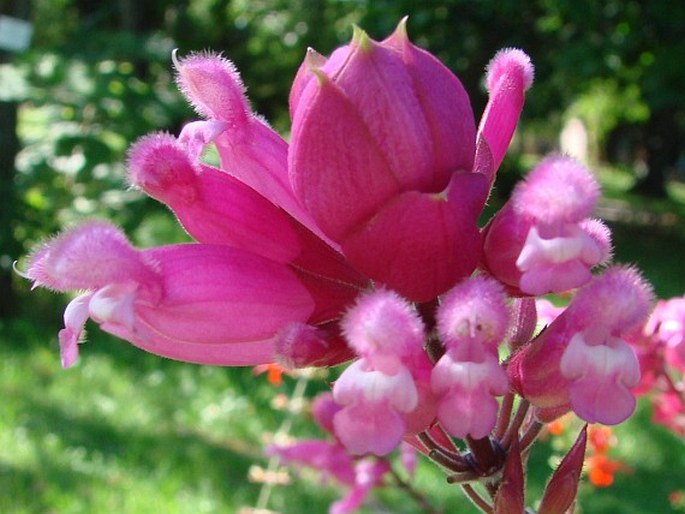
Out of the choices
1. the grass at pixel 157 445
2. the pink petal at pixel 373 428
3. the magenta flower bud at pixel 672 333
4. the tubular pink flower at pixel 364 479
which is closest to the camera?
the pink petal at pixel 373 428

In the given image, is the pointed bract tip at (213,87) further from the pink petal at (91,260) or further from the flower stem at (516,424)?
the flower stem at (516,424)

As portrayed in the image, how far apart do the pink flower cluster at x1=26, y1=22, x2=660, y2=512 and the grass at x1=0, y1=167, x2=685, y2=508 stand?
145cm

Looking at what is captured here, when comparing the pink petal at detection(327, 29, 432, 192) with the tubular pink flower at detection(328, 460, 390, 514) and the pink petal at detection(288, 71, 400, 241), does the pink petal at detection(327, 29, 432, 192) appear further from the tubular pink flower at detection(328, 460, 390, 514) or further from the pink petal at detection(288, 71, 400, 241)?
the tubular pink flower at detection(328, 460, 390, 514)

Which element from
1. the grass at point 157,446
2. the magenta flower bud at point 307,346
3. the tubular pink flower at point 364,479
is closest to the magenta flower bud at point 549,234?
the magenta flower bud at point 307,346

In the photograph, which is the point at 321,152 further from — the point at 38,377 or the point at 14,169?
the point at 14,169

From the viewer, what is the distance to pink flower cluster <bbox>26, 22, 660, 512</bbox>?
1.51ft

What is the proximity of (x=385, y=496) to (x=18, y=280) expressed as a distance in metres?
2.16

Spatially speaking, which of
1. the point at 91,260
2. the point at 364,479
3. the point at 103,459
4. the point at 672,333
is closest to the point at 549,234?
the point at 91,260

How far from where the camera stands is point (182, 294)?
20.5 inches

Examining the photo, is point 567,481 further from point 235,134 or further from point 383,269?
point 235,134

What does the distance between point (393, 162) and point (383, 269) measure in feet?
0.22

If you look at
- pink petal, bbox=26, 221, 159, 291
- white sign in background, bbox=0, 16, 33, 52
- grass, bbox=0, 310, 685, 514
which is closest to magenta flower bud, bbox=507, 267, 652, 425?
pink petal, bbox=26, 221, 159, 291

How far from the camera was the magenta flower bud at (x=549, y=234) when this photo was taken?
0.46 metres

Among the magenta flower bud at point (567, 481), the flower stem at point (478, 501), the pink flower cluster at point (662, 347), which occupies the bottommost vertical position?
the pink flower cluster at point (662, 347)
